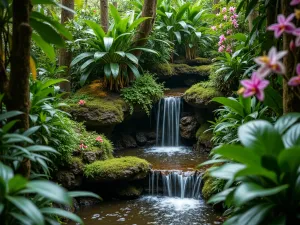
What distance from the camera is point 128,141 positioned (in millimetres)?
7078

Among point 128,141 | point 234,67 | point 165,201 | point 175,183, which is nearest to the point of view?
point 165,201

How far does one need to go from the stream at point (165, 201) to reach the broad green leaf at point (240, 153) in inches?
107

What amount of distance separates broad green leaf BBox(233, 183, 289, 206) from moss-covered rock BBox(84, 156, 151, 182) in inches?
133

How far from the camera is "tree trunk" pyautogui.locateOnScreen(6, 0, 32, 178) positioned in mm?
1812

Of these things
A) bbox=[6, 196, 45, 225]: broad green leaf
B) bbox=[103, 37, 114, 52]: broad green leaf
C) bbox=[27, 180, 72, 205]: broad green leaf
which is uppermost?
bbox=[103, 37, 114, 52]: broad green leaf

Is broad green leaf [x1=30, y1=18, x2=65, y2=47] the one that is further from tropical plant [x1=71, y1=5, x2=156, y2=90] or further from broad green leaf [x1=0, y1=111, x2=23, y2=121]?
tropical plant [x1=71, y1=5, x2=156, y2=90]

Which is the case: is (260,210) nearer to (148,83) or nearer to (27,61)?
(27,61)

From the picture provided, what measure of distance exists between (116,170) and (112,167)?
69 millimetres

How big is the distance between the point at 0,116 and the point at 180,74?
685cm

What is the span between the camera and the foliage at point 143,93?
246 inches

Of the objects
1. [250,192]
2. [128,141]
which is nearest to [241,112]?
[250,192]

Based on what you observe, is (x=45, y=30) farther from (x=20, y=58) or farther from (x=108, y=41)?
(x=108, y=41)

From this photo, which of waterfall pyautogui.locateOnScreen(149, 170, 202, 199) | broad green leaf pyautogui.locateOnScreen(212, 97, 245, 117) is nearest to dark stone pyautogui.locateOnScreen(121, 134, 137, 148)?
waterfall pyautogui.locateOnScreen(149, 170, 202, 199)

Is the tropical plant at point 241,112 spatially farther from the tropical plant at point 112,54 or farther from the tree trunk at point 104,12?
the tree trunk at point 104,12
